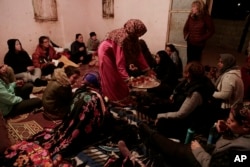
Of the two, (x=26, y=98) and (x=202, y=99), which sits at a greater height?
(x=202, y=99)

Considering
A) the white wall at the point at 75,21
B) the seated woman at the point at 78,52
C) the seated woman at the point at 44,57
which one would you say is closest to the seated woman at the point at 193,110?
the white wall at the point at 75,21

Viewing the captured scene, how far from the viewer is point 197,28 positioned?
11.8 ft

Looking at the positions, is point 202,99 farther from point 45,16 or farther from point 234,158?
point 45,16

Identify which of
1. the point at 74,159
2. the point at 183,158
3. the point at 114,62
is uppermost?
the point at 114,62

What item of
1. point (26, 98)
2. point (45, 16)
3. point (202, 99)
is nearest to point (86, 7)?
point (45, 16)

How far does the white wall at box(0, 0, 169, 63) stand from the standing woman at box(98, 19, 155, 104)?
Answer: 5.85 feet

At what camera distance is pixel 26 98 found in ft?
10.1

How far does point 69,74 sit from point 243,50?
17.5 feet

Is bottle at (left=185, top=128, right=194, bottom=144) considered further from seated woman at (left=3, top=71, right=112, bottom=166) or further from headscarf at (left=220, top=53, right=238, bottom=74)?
headscarf at (left=220, top=53, right=238, bottom=74)

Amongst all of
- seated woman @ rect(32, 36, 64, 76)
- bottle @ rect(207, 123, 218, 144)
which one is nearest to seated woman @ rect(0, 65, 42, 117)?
seated woman @ rect(32, 36, 64, 76)

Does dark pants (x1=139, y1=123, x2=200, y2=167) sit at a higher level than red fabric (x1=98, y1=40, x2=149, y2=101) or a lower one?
lower

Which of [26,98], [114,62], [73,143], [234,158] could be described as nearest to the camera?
[234,158]

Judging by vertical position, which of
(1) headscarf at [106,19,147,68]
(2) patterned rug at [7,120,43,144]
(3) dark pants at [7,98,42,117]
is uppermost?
(1) headscarf at [106,19,147,68]

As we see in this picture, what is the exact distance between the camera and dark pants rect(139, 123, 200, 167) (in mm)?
1552
